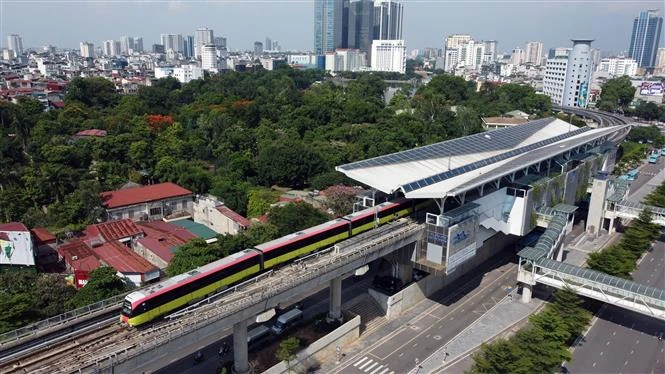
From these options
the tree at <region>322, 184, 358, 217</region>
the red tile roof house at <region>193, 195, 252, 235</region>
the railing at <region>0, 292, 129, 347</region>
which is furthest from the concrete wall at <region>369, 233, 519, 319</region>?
the railing at <region>0, 292, 129, 347</region>

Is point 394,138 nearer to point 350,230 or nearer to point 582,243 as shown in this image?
point 582,243

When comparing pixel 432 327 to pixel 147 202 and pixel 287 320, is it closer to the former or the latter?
pixel 287 320

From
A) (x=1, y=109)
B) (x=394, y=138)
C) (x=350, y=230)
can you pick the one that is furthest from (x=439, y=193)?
(x=1, y=109)

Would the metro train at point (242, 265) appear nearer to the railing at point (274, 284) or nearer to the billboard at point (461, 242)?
the railing at point (274, 284)

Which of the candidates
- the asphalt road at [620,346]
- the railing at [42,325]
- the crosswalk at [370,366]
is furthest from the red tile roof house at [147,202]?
the asphalt road at [620,346]

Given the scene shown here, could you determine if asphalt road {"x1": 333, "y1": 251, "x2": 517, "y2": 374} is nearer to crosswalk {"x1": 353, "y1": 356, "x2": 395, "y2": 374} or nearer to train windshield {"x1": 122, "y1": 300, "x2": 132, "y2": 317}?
crosswalk {"x1": 353, "y1": 356, "x2": 395, "y2": 374}

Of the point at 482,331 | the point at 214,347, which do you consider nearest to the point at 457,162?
the point at 482,331
